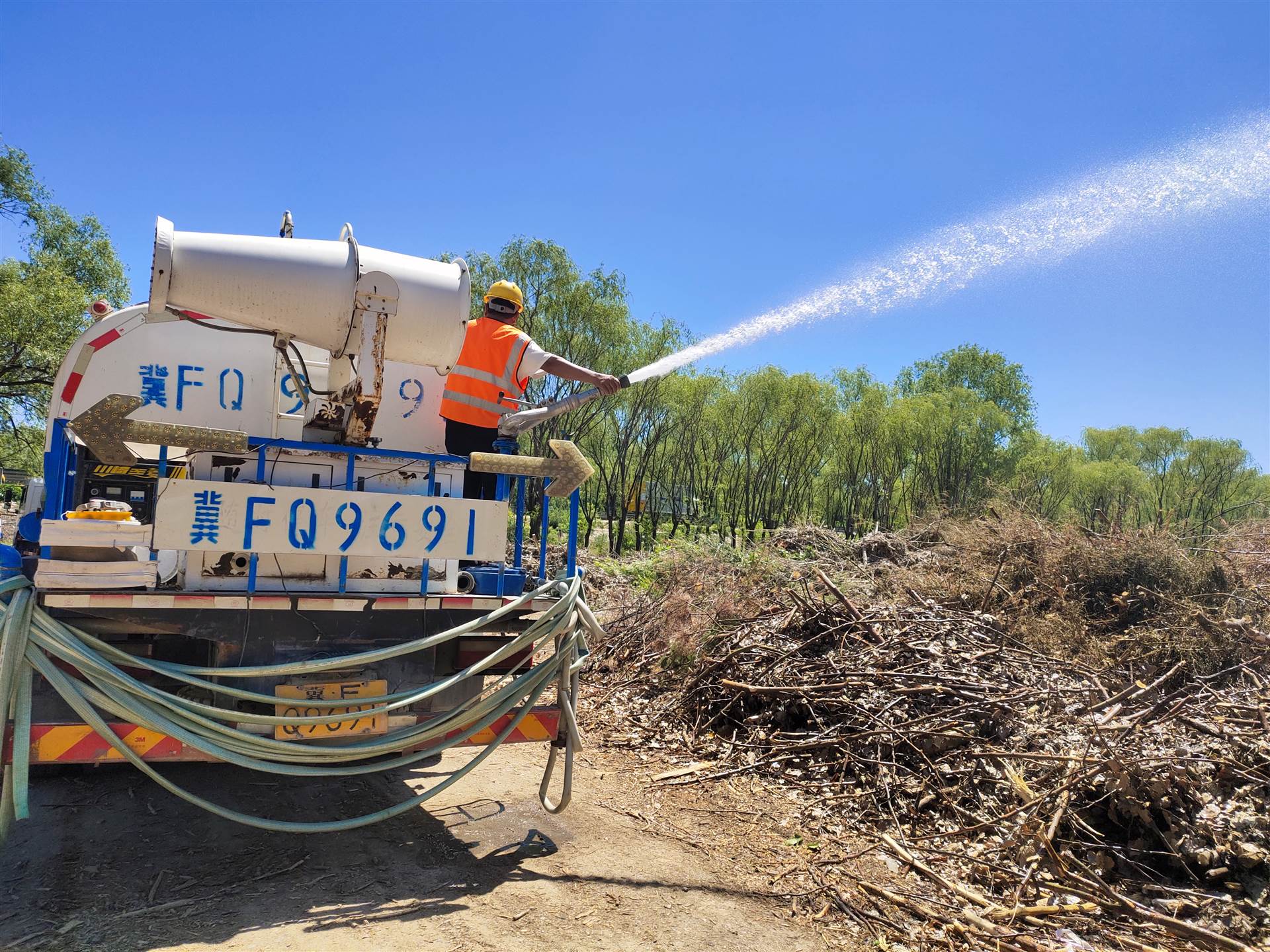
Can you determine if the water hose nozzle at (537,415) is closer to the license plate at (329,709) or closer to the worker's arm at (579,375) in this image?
the worker's arm at (579,375)

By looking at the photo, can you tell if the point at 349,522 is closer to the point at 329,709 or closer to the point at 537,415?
the point at 329,709

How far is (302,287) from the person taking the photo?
156 inches

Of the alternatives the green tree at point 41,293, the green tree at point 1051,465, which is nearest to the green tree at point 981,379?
the green tree at point 1051,465

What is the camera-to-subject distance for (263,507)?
3637 mm

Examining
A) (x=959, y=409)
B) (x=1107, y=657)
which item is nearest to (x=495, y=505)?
(x=1107, y=657)

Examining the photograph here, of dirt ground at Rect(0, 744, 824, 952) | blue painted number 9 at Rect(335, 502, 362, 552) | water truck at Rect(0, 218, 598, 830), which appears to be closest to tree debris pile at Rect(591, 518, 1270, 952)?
dirt ground at Rect(0, 744, 824, 952)

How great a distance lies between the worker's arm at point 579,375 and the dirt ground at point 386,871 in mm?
2572

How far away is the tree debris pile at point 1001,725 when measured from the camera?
3932mm

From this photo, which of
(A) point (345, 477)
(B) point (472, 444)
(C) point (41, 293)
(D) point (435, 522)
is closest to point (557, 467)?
(D) point (435, 522)

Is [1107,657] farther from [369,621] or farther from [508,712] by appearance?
[369,621]

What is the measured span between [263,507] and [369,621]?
32.1 inches

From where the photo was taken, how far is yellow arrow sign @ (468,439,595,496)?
412 centimetres

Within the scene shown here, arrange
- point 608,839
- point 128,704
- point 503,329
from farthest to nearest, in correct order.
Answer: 1. point 503,329
2. point 608,839
3. point 128,704

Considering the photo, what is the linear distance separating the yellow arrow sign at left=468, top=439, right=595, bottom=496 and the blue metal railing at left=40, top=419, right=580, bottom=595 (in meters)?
0.08
